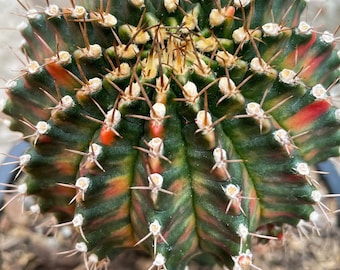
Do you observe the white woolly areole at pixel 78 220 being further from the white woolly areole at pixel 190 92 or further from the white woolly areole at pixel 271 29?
the white woolly areole at pixel 271 29

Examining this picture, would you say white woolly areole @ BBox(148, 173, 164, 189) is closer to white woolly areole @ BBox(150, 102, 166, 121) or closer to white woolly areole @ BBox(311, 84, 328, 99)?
white woolly areole @ BBox(150, 102, 166, 121)

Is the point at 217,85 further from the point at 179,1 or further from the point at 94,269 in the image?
the point at 94,269

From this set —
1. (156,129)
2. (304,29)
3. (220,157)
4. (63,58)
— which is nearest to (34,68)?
(63,58)

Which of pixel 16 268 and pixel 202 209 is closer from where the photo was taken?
pixel 202 209

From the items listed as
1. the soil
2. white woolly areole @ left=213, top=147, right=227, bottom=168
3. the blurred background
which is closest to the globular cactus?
white woolly areole @ left=213, top=147, right=227, bottom=168

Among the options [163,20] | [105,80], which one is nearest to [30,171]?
[105,80]

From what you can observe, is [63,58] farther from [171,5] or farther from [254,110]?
[254,110]

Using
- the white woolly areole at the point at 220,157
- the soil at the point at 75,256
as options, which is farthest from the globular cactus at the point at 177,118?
the soil at the point at 75,256

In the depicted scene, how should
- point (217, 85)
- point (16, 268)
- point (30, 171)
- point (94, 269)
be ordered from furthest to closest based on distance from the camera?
point (16, 268) < point (94, 269) < point (30, 171) < point (217, 85)
